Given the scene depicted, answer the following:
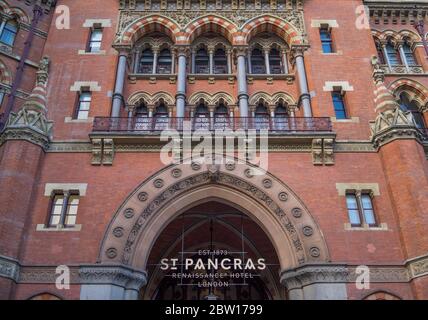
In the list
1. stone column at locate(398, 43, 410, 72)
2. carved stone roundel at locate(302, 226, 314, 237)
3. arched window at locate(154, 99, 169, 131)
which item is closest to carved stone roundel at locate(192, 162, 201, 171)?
arched window at locate(154, 99, 169, 131)

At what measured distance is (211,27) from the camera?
20.3 meters

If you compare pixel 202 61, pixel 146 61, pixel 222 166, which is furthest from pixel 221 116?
pixel 146 61

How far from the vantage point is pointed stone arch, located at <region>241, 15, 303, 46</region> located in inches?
773

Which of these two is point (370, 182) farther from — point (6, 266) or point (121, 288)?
point (6, 266)

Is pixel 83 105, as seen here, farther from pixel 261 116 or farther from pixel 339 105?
pixel 339 105

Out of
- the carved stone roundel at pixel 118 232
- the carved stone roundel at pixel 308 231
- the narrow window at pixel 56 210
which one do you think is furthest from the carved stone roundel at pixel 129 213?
the carved stone roundel at pixel 308 231

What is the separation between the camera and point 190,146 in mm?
15984

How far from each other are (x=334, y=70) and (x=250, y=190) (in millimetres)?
7218

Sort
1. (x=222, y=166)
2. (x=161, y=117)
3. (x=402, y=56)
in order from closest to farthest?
(x=222, y=166)
(x=161, y=117)
(x=402, y=56)

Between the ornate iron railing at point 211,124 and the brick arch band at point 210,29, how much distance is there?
4.18 m

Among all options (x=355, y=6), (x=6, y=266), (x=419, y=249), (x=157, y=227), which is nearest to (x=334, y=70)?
(x=355, y=6)

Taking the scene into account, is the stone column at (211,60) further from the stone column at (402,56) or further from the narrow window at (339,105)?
the stone column at (402,56)

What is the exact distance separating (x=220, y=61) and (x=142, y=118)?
5.26 m

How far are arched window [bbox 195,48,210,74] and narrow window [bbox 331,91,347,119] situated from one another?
5.81 metres
